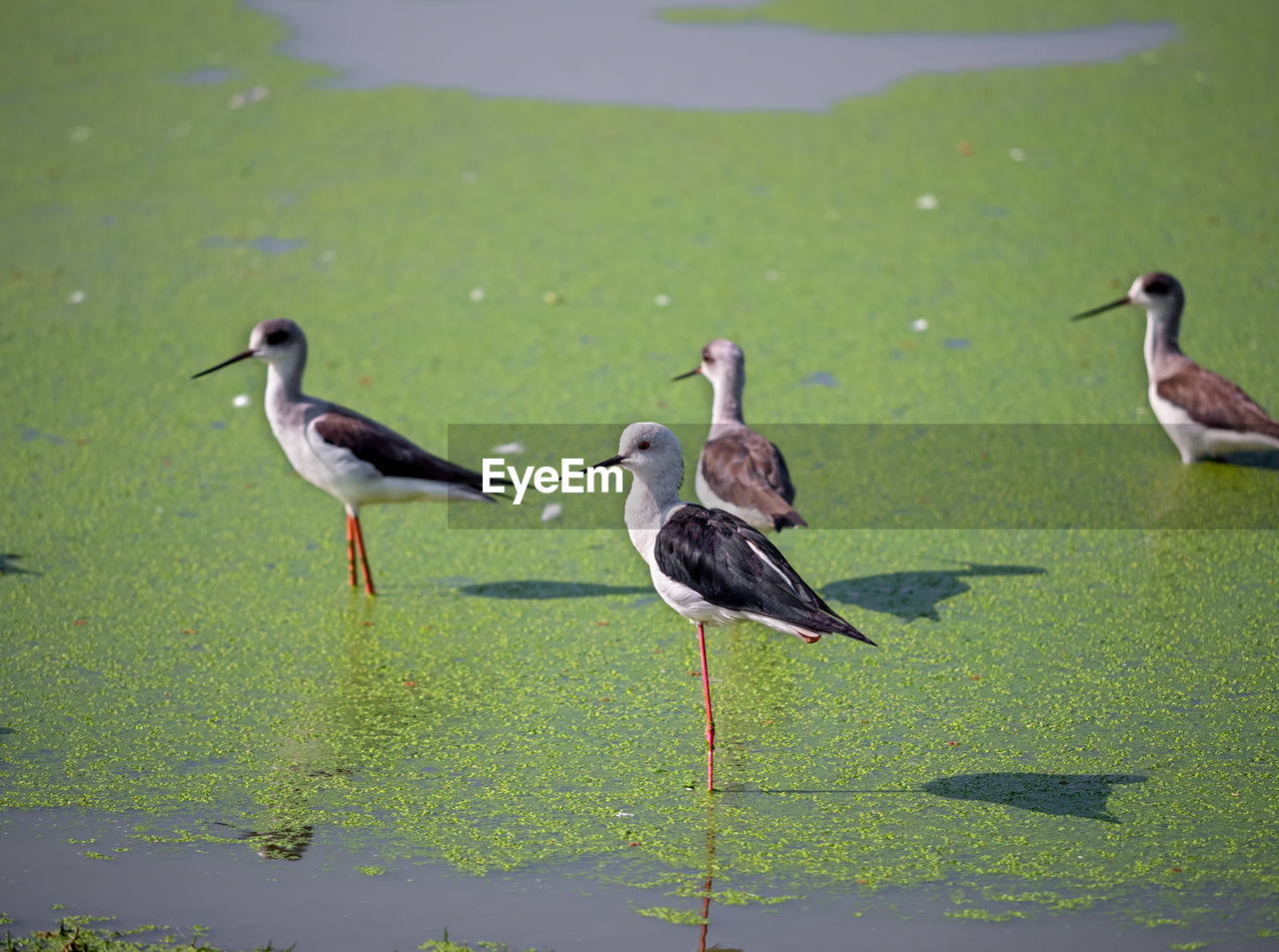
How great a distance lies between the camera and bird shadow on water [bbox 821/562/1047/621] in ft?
15.8

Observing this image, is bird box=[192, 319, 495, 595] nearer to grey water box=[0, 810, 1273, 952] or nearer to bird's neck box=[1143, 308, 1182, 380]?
grey water box=[0, 810, 1273, 952]

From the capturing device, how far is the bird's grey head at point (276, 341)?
5266 millimetres

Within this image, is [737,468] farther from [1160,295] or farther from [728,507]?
[1160,295]

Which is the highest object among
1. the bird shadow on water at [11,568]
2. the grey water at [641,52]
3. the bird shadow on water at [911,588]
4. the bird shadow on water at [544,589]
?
the grey water at [641,52]

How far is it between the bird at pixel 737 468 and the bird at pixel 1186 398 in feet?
5.56

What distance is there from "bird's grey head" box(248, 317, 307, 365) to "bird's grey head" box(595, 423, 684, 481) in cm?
175

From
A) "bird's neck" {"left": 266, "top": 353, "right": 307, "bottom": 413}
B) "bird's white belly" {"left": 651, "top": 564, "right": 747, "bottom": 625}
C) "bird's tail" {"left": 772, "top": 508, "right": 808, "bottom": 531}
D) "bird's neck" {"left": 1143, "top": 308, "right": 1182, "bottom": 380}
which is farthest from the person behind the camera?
"bird's neck" {"left": 1143, "top": 308, "right": 1182, "bottom": 380}

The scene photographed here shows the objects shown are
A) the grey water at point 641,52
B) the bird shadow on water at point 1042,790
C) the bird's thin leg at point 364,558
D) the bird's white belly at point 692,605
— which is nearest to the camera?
the bird shadow on water at point 1042,790

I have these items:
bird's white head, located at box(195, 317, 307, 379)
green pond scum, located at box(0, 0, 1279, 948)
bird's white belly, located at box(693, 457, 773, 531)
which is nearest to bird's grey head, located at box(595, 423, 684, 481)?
bird's white belly, located at box(693, 457, 773, 531)

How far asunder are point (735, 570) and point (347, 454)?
1.82 metres

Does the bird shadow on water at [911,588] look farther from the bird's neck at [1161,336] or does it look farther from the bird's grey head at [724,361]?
the bird's neck at [1161,336]

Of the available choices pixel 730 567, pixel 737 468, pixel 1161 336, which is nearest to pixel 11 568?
pixel 737 468

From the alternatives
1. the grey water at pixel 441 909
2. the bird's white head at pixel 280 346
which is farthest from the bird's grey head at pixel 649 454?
the bird's white head at pixel 280 346

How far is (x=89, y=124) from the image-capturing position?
8.67 meters
